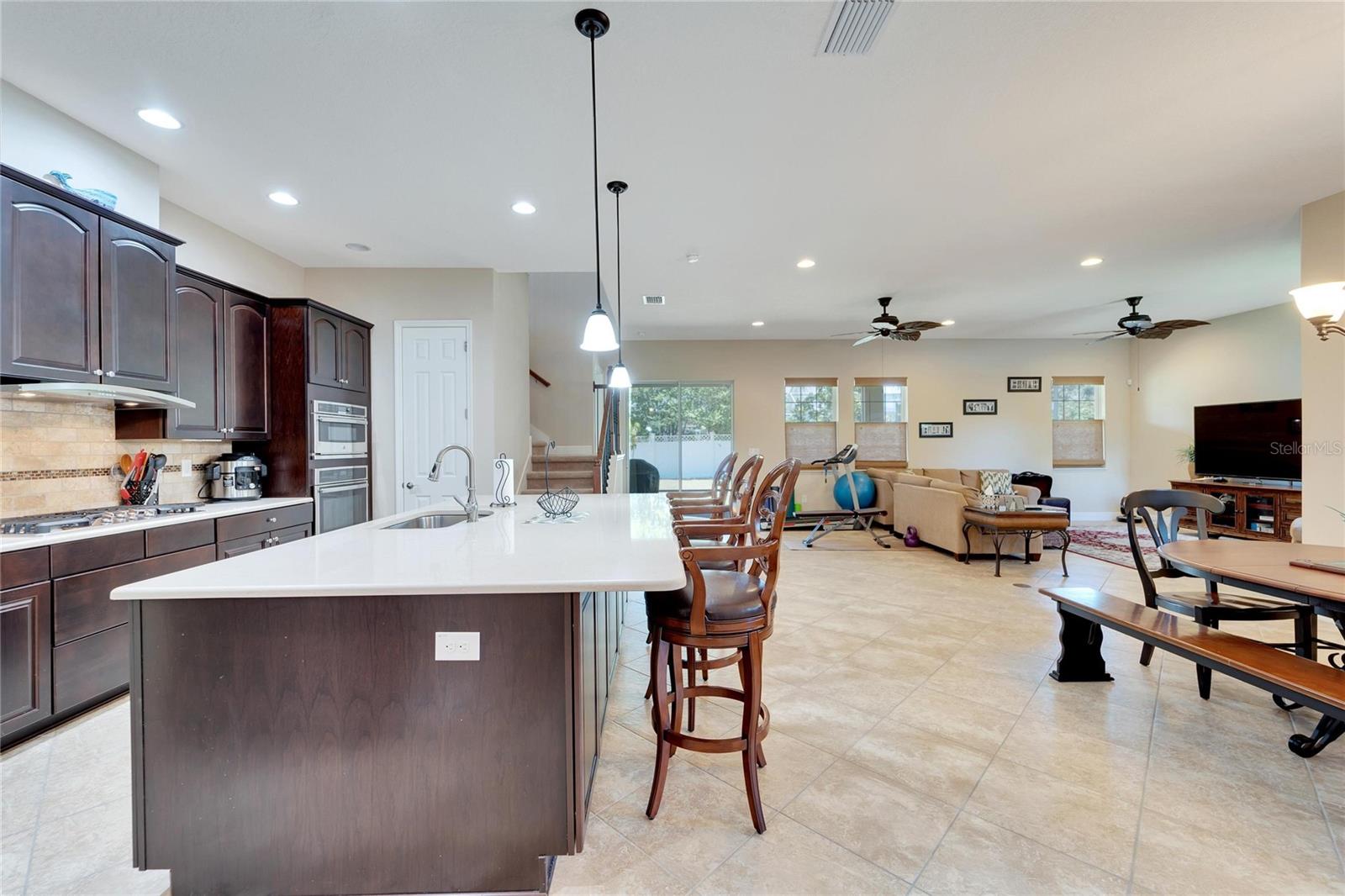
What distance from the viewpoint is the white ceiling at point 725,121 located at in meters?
2.02

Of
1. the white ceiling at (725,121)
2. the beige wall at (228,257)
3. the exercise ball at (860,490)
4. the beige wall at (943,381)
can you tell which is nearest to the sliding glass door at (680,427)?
the beige wall at (943,381)

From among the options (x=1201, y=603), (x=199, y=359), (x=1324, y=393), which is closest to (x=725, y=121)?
(x=1201, y=603)

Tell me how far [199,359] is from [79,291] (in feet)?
3.12

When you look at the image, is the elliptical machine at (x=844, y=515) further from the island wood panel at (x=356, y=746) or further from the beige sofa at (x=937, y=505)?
the island wood panel at (x=356, y=746)

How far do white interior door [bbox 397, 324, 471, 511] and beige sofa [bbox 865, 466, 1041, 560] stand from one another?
16.4 ft

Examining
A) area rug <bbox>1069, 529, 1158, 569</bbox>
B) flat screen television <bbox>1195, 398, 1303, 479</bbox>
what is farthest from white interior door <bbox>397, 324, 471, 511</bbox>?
flat screen television <bbox>1195, 398, 1303, 479</bbox>

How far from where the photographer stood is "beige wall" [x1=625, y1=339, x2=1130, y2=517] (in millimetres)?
8570

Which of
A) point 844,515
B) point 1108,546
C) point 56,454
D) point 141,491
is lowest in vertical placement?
point 1108,546

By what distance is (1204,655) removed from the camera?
197cm

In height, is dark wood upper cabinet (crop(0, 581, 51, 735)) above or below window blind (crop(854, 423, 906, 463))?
below

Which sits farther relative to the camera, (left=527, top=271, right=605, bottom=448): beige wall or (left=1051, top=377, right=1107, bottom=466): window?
(left=1051, top=377, right=1107, bottom=466): window

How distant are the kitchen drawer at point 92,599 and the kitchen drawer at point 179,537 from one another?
0.16ft

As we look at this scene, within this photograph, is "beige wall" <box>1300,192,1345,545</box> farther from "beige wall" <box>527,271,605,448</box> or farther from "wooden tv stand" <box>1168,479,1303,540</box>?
"beige wall" <box>527,271,605,448</box>

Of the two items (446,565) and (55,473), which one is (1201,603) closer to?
(446,565)
